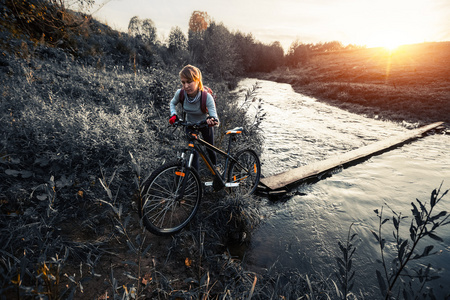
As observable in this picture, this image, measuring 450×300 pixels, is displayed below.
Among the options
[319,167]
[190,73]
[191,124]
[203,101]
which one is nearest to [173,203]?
[191,124]

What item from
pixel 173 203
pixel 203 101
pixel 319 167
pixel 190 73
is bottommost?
pixel 319 167

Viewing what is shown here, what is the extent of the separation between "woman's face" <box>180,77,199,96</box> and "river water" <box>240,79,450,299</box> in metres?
2.49

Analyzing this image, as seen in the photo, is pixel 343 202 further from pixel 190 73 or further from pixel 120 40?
pixel 120 40

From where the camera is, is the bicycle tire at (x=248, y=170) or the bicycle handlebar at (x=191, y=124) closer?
the bicycle handlebar at (x=191, y=124)

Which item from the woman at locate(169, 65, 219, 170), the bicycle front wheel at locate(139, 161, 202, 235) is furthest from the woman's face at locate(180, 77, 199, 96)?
the bicycle front wheel at locate(139, 161, 202, 235)

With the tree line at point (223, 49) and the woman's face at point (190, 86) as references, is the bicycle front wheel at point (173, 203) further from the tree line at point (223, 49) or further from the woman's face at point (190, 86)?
the tree line at point (223, 49)

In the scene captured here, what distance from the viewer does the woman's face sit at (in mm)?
3045

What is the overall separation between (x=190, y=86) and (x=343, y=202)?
12.6ft

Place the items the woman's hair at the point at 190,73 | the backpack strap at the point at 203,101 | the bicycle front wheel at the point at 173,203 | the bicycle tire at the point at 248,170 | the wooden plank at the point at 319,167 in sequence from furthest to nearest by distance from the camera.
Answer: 1. the wooden plank at the point at 319,167
2. the bicycle tire at the point at 248,170
3. the backpack strap at the point at 203,101
4. the woman's hair at the point at 190,73
5. the bicycle front wheel at the point at 173,203

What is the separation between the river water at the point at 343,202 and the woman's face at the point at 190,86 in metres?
2.49

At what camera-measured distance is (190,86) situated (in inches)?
122

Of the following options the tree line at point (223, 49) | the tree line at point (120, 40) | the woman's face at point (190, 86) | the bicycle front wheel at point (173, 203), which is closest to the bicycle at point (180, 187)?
the bicycle front wheel at point (173, 203)

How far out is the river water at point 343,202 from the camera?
9.48 feet

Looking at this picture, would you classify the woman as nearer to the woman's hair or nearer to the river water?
the woman's hair
